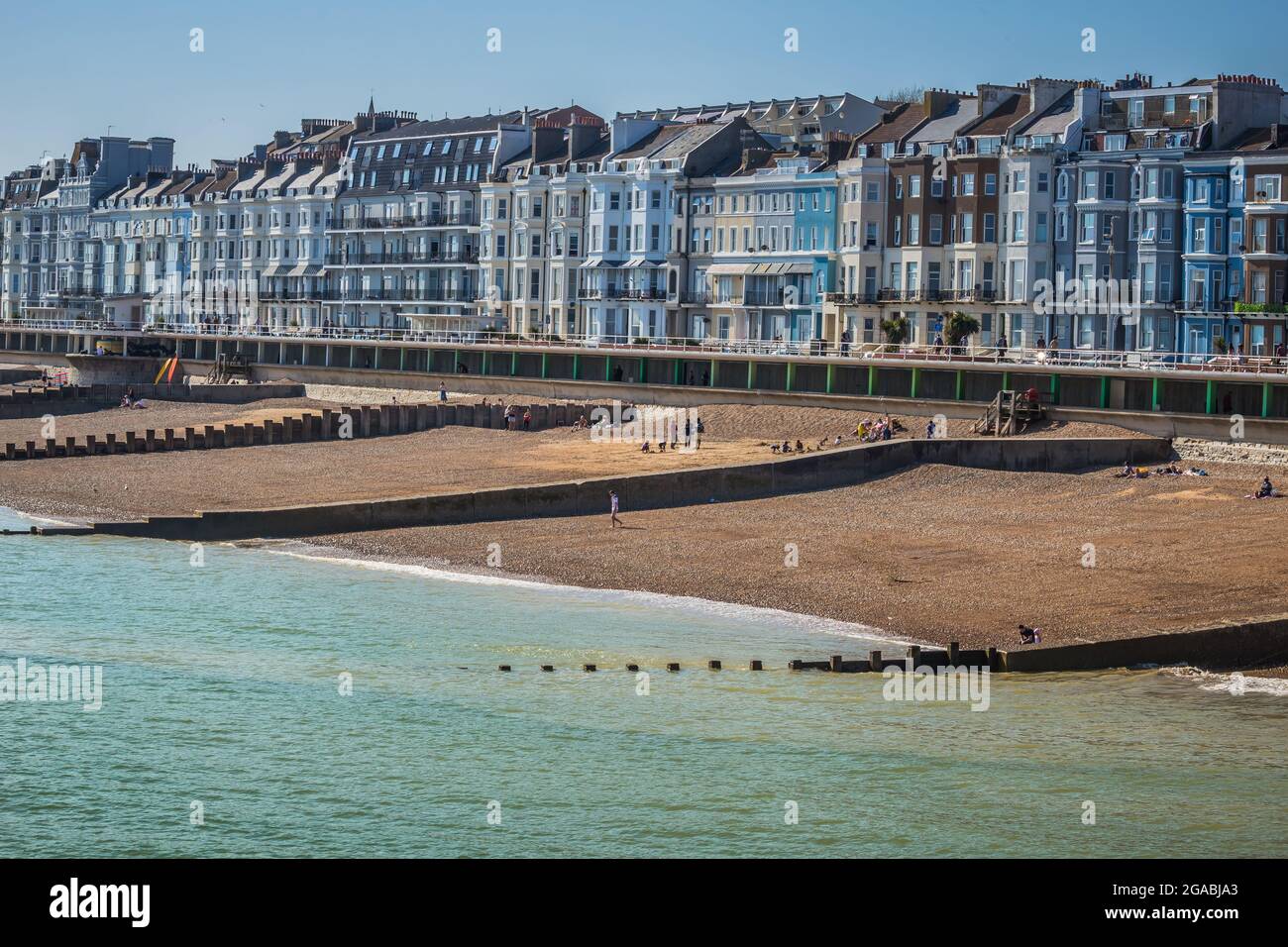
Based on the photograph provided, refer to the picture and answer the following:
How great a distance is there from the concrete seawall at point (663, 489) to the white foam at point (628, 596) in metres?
1.78

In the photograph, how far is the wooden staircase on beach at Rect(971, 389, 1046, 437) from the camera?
195 ft

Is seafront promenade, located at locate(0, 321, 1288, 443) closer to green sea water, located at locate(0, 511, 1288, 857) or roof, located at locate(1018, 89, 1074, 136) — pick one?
roof, located at locate(1018, 89, 1074, 136)

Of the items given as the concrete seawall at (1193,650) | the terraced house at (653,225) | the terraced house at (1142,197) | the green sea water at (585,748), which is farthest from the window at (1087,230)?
the concrete seawall at (1193,650)

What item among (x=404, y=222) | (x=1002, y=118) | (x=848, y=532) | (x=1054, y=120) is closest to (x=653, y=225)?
(x=1002, y=118)

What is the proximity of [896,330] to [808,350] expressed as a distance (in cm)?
384

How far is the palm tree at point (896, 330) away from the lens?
79.9m

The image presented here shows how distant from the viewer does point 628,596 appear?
4069cm

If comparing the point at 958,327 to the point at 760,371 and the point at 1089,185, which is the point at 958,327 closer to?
the point at 1089,185

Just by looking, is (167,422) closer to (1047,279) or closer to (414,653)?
(1047,279)

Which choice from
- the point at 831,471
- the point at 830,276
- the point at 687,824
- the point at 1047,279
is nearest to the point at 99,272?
the point at 830,276

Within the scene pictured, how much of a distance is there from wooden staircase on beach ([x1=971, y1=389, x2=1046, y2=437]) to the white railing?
1.72m

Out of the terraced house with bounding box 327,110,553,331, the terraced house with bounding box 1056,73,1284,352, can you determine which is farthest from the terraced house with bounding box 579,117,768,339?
the terraced house with bounding box 1056,73,1284,352

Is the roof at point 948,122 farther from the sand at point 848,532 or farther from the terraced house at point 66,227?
the terraced house at point 66,227

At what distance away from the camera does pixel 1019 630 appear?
34000 millimetres
